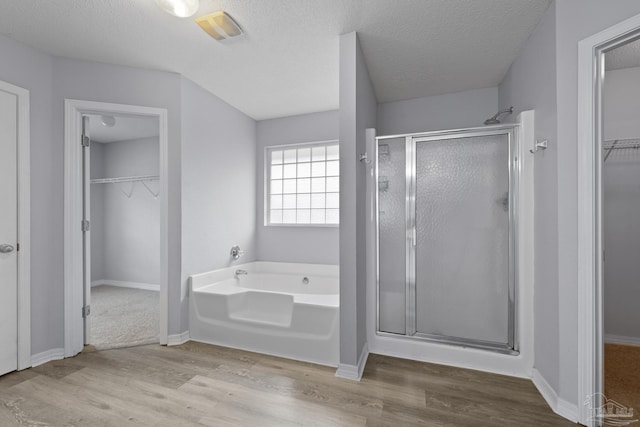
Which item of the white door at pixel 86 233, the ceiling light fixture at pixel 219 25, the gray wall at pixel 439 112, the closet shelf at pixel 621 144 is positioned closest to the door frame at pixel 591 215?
the closet shelf at pixel 621 144

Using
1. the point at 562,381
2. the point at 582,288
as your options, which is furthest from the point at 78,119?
the point at 562,381

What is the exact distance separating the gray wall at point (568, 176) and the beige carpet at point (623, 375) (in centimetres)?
44

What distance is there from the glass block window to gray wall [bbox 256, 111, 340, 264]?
8 centimetres

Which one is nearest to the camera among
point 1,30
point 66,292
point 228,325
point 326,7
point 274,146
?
point 326,7

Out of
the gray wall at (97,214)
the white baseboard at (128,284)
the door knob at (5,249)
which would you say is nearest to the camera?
the door knob at (5,249)

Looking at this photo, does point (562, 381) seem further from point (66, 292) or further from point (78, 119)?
point (78, 119)

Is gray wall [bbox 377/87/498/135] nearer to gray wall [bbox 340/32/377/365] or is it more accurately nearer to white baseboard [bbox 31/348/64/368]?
gray wall [bbox 340/32/377/365]

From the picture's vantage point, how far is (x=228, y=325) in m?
2.53

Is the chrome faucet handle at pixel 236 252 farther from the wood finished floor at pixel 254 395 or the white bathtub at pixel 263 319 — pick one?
the wood finished floor at pixel 254 395

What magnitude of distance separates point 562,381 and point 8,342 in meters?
3.55

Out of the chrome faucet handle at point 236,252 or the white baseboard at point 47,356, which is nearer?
the white baseboard at point 47,356

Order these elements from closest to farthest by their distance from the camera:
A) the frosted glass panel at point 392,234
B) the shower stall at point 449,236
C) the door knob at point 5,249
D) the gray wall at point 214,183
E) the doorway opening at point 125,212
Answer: the door knob at point 5,249, the shower stall at point 449,236, the frosted glass panel at point 392,234, the gray wall at point 214,183, the doorway opening at point 125,212

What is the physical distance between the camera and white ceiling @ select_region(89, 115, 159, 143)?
385cm

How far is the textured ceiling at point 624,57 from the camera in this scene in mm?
2150
